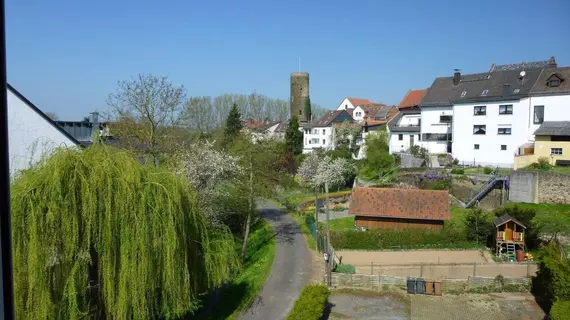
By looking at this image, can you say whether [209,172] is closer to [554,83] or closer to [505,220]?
[505,220]

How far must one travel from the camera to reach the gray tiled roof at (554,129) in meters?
33.7

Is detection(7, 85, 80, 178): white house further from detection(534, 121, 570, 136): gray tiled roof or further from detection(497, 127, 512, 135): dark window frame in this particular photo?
detection(497, 127, 512, 135): dark window frame

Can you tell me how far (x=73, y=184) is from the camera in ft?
34.6

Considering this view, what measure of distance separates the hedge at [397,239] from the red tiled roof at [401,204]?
3.87ft

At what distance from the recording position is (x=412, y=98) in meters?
53.1

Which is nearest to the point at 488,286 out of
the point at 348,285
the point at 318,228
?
the point at 348,285

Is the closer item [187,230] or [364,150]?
[187,230]

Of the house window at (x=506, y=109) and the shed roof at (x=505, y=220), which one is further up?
the house window at (x=506, y=109)

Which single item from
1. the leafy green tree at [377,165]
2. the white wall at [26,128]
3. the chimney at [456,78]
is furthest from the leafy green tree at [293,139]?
the white wall at [26,128]

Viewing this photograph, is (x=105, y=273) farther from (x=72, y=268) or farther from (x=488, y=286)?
(x=488, y=286)

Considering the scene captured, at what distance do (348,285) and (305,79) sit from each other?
6895 cm

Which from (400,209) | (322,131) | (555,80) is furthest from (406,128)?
(400,209)

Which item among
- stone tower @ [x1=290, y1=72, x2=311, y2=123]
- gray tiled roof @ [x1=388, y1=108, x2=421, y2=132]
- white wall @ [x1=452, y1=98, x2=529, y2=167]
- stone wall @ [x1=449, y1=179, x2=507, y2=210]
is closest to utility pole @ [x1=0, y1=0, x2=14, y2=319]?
stone wall @ [x1=449, y1=179, x2=507, y2=210]

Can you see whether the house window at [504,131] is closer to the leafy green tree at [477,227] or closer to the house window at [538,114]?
the house window at [538,114]
